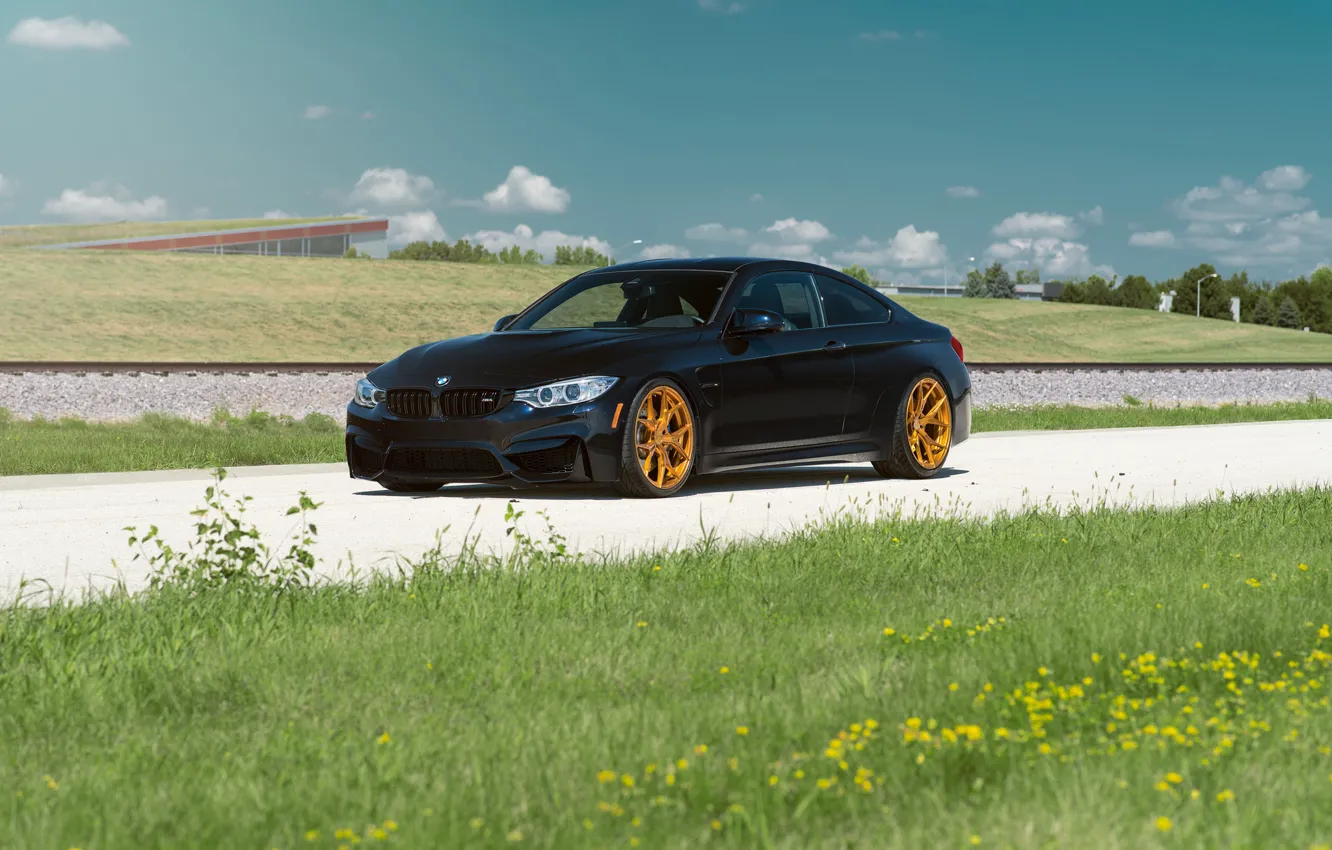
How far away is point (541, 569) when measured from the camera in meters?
6.52

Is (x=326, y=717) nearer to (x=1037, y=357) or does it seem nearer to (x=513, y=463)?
(x=513, y=463)

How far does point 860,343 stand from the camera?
11375 mm

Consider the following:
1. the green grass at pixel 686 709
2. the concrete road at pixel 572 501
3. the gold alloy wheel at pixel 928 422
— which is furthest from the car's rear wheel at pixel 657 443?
the green grass at pixel 686 709

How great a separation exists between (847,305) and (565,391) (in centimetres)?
288

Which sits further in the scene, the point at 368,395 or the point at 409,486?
the point at 409,486

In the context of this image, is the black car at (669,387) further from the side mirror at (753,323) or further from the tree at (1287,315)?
the tree at (1287,315)

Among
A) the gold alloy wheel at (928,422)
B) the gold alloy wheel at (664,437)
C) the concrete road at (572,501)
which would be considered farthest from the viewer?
the gold alloy wheel at (928,422)

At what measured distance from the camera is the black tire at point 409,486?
10.5 m

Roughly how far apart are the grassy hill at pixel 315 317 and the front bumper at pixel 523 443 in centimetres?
4043

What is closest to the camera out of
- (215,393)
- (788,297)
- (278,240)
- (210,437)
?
(788,297)

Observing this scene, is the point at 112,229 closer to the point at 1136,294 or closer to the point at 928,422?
the point at 1136,294

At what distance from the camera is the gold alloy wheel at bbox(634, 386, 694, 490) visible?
988cm

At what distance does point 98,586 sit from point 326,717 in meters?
2.88

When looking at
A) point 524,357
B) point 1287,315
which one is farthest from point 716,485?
point 1287,315
